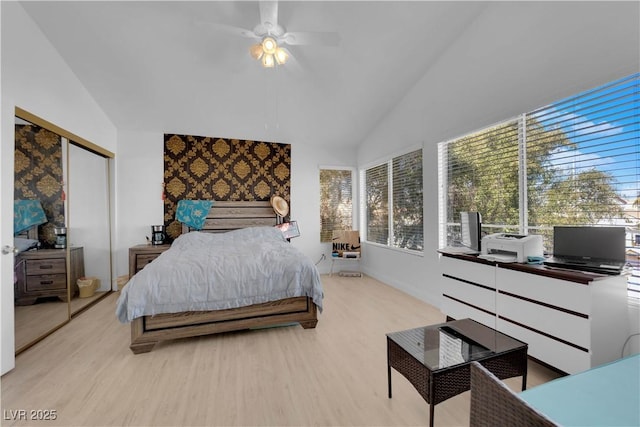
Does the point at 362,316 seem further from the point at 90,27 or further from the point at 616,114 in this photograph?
the point at 90,27

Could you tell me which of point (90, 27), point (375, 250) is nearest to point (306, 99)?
point (90, 27)

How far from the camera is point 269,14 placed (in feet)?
6.97

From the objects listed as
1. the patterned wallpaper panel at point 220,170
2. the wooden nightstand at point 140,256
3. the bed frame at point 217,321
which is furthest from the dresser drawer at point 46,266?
the patterned wallpaper panel at point 220,170

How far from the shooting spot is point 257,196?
503 cm

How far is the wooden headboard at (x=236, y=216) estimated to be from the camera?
467 cm

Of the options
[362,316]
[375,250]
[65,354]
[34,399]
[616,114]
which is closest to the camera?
[34,399]

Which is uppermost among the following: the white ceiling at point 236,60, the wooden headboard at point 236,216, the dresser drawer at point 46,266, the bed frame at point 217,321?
the white ceiling at point 236,60

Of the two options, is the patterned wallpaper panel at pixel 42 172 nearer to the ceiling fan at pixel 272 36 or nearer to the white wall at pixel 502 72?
the ceiling fan at pixel 272 36

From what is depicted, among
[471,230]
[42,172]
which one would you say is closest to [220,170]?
[42,172]

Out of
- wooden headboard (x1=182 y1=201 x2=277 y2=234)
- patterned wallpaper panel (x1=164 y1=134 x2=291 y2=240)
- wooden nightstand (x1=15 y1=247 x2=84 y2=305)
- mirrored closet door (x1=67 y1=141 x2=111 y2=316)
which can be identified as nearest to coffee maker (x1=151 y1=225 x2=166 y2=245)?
patterned wallpaper panel (x1=164 y1=134 x2=291 y2=240)

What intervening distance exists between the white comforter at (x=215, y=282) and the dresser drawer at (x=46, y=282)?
1042 mm

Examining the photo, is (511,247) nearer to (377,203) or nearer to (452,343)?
(452,343)

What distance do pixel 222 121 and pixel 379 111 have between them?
2513 millimetres

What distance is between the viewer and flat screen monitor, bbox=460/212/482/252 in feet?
8.68
